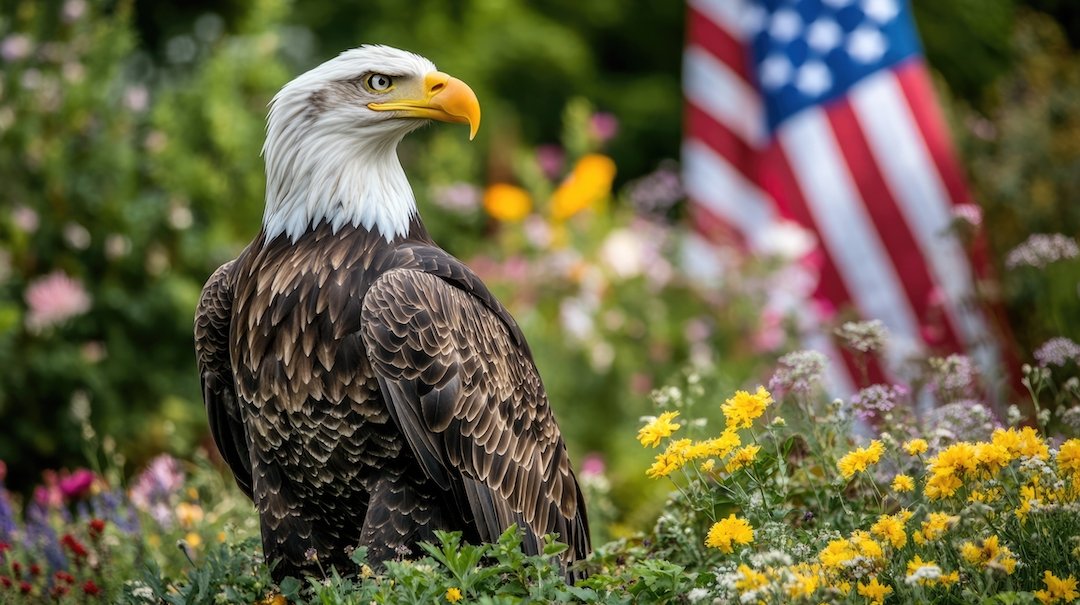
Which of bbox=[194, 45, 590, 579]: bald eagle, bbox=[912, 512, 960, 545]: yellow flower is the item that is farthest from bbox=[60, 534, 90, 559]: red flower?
bbox=[912, 512, 960, 545]: yellow flower

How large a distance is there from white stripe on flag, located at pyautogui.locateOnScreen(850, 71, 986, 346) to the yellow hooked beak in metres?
3.80

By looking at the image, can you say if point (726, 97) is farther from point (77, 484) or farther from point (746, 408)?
point (746, 408)

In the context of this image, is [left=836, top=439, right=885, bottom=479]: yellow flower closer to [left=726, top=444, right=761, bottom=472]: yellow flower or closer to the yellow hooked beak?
[left=726, top=444, right=761, bottom=472]: yellow flower

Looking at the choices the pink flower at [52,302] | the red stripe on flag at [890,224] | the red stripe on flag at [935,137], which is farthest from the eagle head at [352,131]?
the red stripe on flag at [890,224]

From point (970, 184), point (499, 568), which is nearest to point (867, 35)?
point (970, 184)

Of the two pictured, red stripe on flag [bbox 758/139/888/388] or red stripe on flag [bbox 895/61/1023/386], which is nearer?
red stripe on flag [bbox 895/61/1023/386]

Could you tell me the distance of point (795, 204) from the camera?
7605mm

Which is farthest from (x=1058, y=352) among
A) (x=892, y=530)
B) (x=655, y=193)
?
(x=655, y=193)

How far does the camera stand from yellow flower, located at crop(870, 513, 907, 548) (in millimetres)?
2742

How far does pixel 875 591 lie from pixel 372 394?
4.67 ft

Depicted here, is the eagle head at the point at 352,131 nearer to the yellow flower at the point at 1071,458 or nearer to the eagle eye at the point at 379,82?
the eagle eye at the point at 379,82

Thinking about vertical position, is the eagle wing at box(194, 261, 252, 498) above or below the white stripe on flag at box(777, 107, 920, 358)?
below

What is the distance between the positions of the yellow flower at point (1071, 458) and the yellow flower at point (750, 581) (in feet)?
2.57

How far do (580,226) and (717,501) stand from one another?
5.02m
